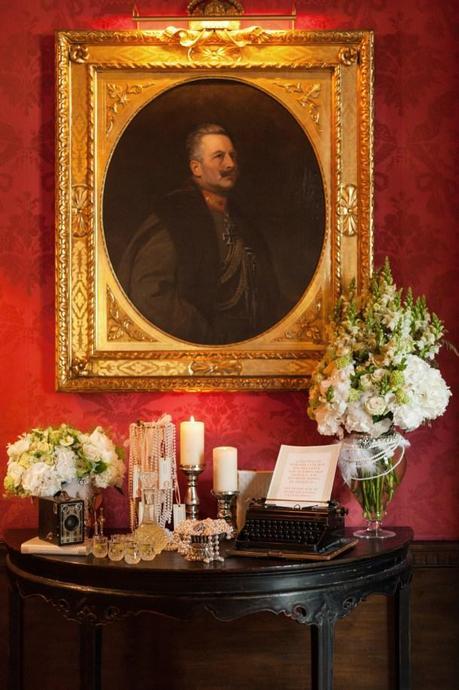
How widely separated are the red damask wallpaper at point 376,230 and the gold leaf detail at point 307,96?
11.7 inches

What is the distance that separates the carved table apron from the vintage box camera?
0.11m

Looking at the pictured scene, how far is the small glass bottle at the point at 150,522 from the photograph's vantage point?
135 inches

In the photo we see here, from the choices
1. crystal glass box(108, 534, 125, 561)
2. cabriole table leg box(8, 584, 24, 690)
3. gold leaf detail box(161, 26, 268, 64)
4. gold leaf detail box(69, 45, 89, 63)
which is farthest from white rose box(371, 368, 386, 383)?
gold leaf detail box(69, 45, 89, 63)

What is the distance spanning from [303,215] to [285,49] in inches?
30.3

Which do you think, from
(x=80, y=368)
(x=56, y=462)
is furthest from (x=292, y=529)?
(x=80, y=368)

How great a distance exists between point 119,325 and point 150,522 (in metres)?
0.96

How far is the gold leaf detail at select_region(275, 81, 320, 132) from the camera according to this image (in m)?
4.16

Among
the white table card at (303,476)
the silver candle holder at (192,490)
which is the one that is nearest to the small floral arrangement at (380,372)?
the white table card at (303,476)

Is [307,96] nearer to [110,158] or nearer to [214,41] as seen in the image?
[214,41]

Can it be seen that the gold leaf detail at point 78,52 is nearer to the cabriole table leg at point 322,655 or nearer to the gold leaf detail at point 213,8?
the gold leaf detail at point 213,8

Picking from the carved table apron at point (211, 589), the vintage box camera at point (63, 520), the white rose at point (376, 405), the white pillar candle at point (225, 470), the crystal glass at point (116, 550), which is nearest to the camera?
the carved table apron at point (211, 589)

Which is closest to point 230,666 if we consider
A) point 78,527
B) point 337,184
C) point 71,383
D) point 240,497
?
point 240,497

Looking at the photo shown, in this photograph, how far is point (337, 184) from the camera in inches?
163

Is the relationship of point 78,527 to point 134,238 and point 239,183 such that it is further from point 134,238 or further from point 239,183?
point 239,183
